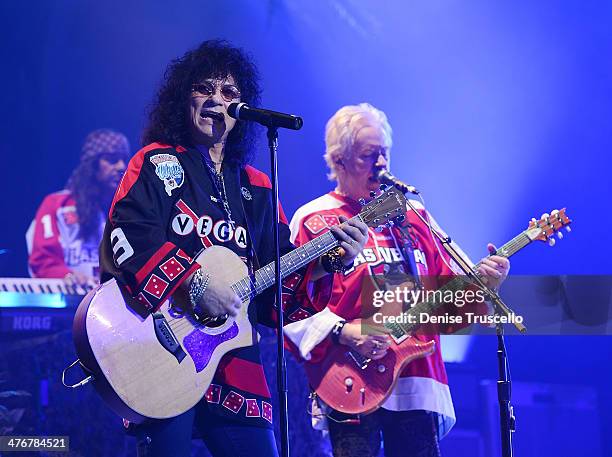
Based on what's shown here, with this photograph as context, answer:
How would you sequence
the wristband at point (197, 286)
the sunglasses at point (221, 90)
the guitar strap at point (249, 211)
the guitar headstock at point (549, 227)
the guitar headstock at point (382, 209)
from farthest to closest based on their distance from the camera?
the guitar headstock at point (549, 227)
the guitar headstock at point (382, 209)
the sunglasses at point (221, 90)
the guitar strap at point (249, 211)
the wristband at point (197, 286)

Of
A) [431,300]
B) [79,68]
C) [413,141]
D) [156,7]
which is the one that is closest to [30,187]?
[79,68]

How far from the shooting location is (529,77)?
16.3 feet

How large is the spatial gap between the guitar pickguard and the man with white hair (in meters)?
0.73

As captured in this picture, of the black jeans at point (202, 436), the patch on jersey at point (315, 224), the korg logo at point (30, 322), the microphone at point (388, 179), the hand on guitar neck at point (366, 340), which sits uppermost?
the microphone at point (388, 179)

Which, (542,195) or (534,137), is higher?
(534,137)

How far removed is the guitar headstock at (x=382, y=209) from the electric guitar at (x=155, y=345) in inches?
26.7

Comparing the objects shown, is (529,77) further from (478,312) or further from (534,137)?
(478,312)

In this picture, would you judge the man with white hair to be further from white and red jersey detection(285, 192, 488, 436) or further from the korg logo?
the korg logo

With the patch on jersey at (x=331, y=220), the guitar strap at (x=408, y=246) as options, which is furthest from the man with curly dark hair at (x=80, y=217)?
the guitar strap at (x=408, y=246)

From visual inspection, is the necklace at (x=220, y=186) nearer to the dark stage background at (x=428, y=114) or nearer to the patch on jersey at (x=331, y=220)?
the patch on jersey at (x=331, y=220)

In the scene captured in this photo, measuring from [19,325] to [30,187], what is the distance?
888mm

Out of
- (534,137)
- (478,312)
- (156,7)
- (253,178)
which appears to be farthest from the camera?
(156,7)

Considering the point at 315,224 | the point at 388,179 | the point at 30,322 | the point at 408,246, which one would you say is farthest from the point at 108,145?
the point at 408,246

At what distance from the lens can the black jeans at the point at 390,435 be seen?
340cm
